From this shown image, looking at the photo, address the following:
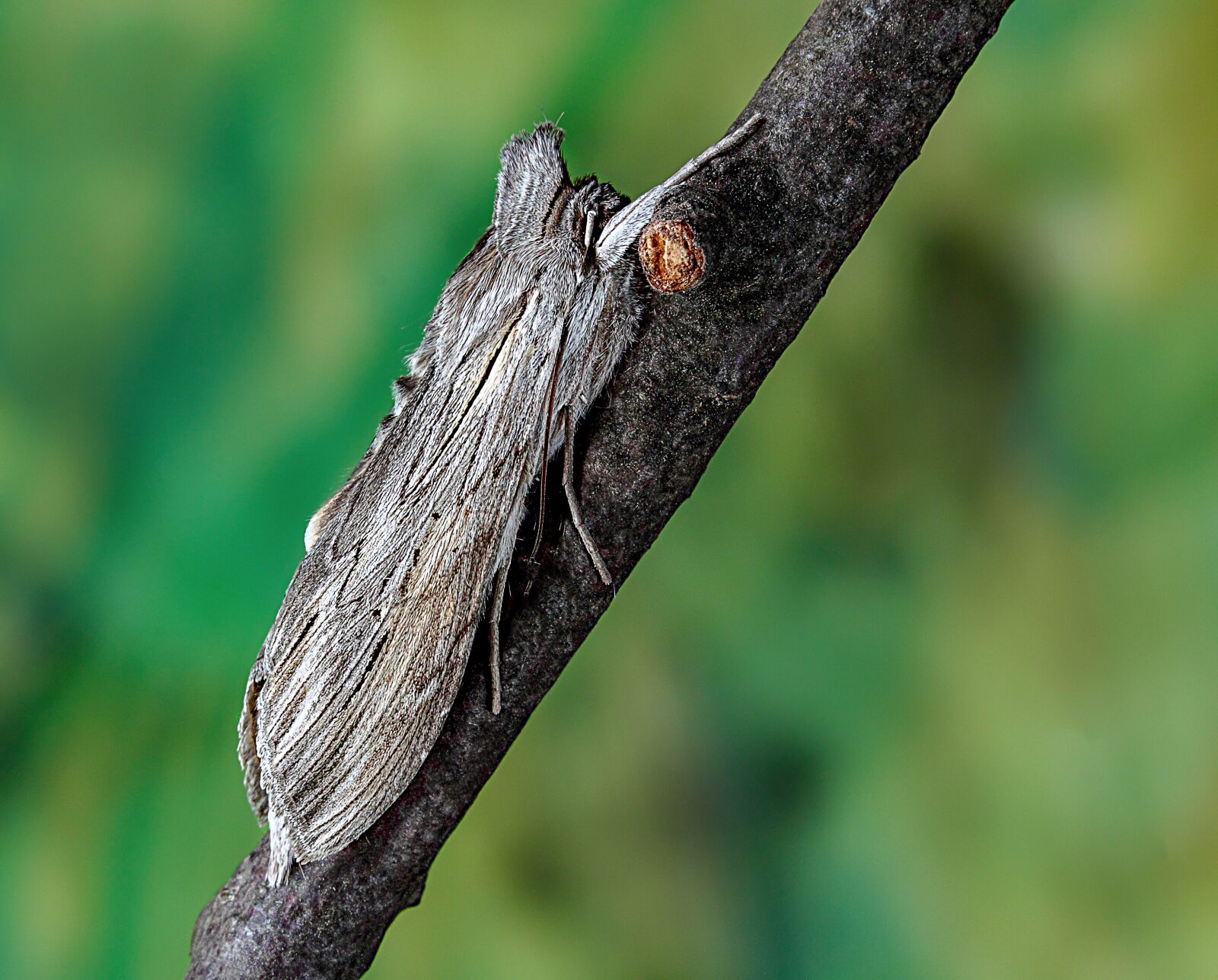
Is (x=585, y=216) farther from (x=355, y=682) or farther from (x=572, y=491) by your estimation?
(x=355, y=682)

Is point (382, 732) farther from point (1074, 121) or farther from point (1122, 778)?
point (1074, 121)

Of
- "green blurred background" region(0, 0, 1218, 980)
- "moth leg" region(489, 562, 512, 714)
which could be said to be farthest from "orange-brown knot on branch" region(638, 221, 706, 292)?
"green blurred background" region(0, 0, 1218, 980)

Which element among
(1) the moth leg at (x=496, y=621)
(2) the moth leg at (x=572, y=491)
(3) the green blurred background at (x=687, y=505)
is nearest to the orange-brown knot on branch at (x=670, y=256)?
(2) the moth leg at (x=572, y=491)

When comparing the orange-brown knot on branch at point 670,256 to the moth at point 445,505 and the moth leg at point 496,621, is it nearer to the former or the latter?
the moth at point 445,505

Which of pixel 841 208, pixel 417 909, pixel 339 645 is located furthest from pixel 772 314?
pixel 417 909

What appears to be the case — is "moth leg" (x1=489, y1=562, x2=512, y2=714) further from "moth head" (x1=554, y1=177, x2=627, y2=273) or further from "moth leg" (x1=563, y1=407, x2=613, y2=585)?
"moth head" (x1=554, y1=177, x2=627, y2=273)

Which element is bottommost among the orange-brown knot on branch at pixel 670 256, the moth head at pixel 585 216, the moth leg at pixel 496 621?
the moth leg at pixel 496 621
